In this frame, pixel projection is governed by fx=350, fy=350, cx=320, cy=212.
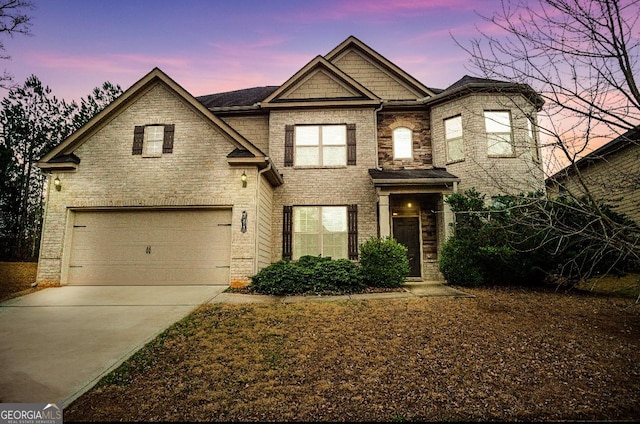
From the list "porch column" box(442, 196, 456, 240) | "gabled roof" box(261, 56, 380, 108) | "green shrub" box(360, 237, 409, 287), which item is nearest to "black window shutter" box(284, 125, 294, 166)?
"gabled roof" box(261, 56, 380, 108)

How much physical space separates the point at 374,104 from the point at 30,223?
70.9 ft

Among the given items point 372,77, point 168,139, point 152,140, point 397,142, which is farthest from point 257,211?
point 372,77

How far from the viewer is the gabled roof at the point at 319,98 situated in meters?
12.0

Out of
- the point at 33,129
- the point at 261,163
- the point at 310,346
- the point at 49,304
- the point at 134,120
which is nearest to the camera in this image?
the point at 310,346

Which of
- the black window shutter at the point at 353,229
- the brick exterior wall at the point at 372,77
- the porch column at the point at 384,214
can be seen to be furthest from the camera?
the brick exterior wall at the point at 372,77

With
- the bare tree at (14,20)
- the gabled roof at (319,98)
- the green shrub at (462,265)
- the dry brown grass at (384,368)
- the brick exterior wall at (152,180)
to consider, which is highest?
the bare tree at (14,20)

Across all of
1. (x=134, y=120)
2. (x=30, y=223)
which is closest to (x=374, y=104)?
(x=134, y=120)

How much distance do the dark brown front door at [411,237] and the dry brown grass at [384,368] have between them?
521cm

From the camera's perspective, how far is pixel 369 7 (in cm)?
680

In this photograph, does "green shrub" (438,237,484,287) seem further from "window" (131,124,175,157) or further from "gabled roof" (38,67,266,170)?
"window" (131,124,175,157)

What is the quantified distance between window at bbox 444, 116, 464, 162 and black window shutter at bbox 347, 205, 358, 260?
3757mm

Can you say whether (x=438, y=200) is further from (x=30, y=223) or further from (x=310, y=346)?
(x=30, y=223)
